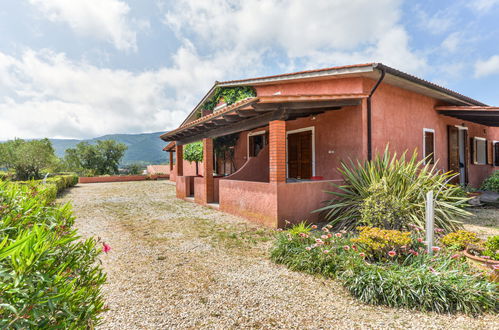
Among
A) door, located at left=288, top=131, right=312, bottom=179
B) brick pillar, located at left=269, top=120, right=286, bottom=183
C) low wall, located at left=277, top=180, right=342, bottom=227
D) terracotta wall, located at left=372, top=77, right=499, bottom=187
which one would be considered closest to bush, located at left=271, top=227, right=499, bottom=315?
low wall, located at left=277, top=180, right=342, bottom=227

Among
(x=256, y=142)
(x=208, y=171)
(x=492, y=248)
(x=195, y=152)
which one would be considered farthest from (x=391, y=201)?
(x=195, y=152)

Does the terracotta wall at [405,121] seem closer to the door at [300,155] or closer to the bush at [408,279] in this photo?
the door at [300,155]

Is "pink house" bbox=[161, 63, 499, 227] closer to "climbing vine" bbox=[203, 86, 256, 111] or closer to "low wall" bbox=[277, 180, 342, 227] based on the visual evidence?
"low wall" bbox=[277, 180, 342, 227]

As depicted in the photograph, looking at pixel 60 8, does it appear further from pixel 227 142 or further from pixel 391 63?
pixel 391 63

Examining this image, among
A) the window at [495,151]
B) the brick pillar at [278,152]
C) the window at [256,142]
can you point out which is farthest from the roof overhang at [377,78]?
the window at [495,151]

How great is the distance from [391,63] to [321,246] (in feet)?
18.8

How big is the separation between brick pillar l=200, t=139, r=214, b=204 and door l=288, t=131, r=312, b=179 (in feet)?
10.3

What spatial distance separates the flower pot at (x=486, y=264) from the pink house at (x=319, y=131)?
331cm

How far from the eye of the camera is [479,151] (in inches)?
490

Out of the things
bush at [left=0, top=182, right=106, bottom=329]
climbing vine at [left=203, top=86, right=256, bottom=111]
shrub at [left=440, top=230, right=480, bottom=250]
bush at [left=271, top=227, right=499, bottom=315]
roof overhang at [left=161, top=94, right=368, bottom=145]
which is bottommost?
bush at [left=271, top=227, right=499, bottom=315]

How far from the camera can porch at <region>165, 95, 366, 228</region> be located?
621cm

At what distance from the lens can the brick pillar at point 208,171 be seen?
9.71m

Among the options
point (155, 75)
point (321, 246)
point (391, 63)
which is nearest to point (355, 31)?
point (391, 63)

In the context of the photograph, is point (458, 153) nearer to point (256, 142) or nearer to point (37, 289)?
point (256, 142)
